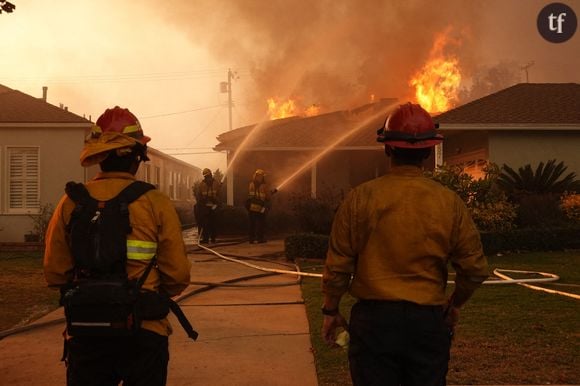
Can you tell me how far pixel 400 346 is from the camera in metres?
2.61

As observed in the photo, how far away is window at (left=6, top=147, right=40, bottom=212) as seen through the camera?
57.7ft

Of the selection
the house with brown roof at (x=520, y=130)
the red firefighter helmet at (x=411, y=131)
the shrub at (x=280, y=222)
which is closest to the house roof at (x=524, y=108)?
the house with brown roof at (x=520, y=130)

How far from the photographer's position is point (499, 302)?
7691 millimetres

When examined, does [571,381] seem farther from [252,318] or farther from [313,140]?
[313,140]

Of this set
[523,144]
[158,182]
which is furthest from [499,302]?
[158,182]

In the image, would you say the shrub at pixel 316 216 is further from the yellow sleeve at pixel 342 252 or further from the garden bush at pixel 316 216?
the yellow sleeve at pixel 342 252

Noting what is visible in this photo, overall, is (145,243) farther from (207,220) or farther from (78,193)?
(207,220)

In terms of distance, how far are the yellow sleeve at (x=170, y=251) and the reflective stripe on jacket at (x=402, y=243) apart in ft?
2.04

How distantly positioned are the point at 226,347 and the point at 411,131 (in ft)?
11.5

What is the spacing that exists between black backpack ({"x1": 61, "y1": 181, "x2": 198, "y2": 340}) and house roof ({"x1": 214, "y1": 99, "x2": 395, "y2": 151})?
18563 millimetres

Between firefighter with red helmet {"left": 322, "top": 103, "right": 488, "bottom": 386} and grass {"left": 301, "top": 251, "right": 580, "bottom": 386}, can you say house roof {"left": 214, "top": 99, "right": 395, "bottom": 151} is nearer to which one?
grass {"left": 301, "top": 251, "right": 580, "bottom": 386}

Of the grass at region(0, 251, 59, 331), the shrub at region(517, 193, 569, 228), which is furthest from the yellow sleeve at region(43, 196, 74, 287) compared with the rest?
the shrub at region(517, 193, 569, 228)

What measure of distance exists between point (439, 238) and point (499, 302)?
5408 mm

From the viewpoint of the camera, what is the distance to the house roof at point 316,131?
852 inches
